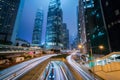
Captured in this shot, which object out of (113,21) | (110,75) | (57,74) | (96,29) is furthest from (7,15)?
(110,75)

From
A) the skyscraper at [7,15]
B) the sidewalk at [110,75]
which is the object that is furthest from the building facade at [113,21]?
the skyscraper at [7,15]

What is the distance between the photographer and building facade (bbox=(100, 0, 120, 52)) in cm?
3912

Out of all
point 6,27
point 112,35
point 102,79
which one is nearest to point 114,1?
point 112,35

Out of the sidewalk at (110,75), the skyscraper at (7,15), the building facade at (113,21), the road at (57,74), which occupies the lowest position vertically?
the road at (57,74)

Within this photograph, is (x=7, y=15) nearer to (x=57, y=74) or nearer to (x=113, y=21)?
(x=57, y=74)

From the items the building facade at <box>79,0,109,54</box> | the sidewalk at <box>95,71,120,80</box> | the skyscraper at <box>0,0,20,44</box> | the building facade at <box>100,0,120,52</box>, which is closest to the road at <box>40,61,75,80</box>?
the sidewalk at <box>95,71,120,80</box>

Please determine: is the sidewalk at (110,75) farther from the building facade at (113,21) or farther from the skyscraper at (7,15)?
the skyscraper at (7,15)

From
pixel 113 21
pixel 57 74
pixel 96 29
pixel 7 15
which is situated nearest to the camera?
pixel 57 74

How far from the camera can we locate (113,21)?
4250 cm

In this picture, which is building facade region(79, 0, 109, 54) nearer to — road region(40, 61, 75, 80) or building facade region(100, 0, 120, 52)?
building facade region(100, 0, 120, 52)

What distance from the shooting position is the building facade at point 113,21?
39.1m

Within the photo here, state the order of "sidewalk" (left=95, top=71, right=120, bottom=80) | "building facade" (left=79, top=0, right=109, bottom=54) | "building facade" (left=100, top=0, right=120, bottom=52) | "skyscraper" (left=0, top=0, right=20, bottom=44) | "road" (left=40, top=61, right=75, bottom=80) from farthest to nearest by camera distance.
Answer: "skyscraper" (left=0, top=0, right=20, bottom=44), "building facade" (left=79, top=0, right=109, bottom=54), "building facade" (left=100, top=0, right=120, bottom=52), "road" (left=40, top=61, right=75, bottom=80), "sidewalk" (left=95, top=71, right=120, bottom=80)

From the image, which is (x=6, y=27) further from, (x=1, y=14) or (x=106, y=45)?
(x=106, y=45)

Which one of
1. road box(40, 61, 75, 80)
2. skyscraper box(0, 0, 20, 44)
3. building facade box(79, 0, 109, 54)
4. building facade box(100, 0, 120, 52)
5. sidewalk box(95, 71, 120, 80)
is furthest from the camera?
skyscraper box(0, 0, 20, 44)
